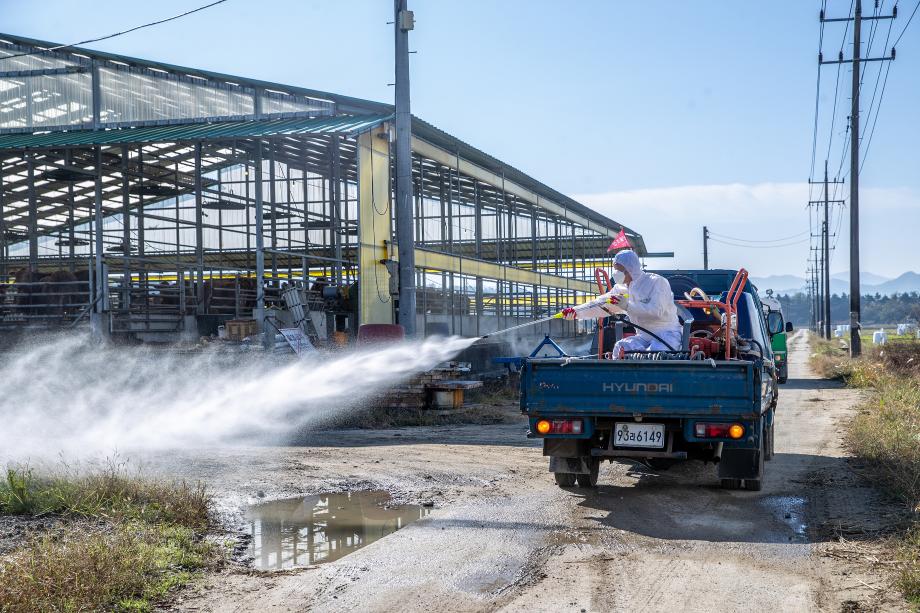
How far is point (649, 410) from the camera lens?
8805 mm

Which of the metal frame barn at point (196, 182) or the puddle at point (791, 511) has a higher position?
the metal frame barn at point (196, 182)

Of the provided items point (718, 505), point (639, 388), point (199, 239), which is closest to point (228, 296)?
point (199, 239)

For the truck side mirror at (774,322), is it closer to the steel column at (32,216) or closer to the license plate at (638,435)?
the license plate at (638,435)

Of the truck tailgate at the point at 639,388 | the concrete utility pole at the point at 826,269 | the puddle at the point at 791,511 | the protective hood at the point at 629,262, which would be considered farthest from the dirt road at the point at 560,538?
the concrete utility pole at the point at 826,269

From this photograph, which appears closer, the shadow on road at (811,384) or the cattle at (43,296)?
the cattle at (43,296)

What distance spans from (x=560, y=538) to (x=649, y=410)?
1.85m

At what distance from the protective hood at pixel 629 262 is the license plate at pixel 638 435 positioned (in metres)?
1.64

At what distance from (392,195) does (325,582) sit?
19.1 metres

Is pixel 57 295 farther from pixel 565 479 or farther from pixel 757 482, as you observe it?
pixel 757 482

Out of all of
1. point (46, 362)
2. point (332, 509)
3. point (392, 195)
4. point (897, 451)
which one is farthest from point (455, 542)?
point (392, 195)

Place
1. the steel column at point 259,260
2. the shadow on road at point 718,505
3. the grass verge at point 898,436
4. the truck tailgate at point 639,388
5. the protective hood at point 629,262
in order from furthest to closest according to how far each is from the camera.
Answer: the steel column at point 259,260 → the protective hood at point 629,262 → the truck tailgate at point 639,388 → the shadow on road at point 718,505 → the grass verge at point 898,436

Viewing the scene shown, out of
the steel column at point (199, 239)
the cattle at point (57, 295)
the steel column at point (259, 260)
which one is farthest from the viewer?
the steel column at point (199, 239)

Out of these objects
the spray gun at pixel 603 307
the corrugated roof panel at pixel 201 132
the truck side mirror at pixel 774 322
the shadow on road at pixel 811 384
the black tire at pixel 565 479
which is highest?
the corrugated roof panel at pixel 201 132

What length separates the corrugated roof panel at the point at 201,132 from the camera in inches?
828
